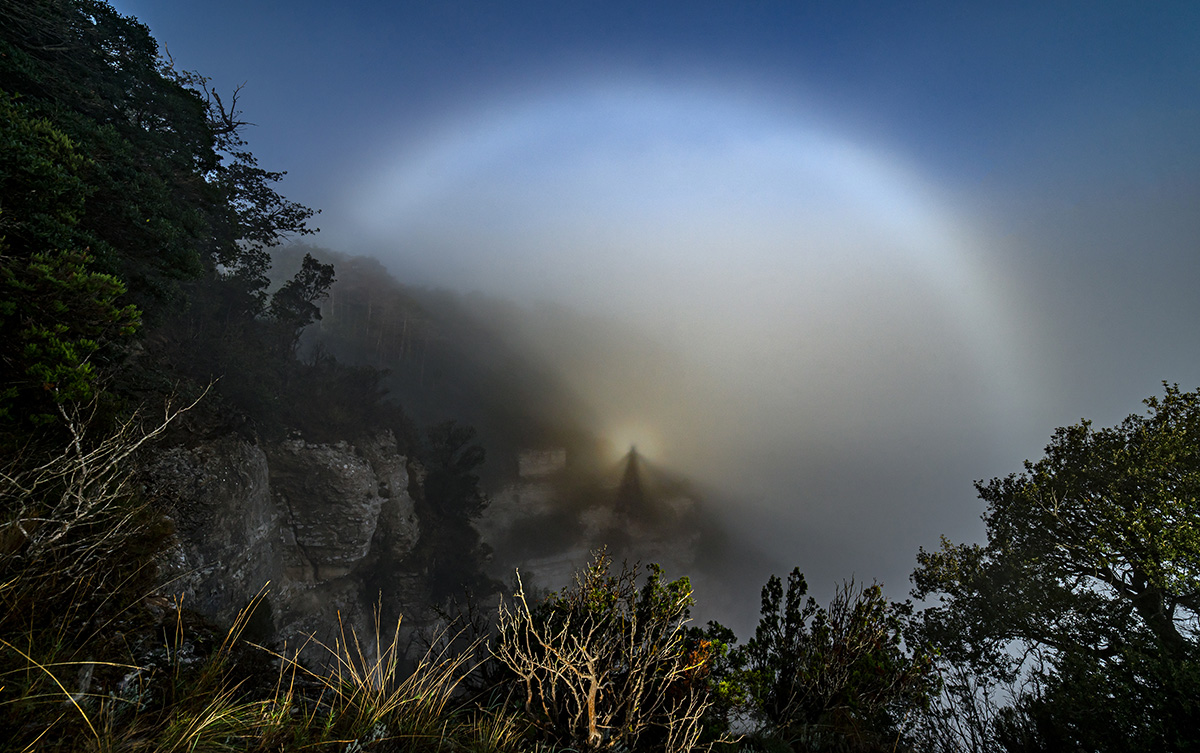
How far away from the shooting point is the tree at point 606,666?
3781 mm

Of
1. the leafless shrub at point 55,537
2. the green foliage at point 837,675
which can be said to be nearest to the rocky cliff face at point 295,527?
the leafless shrub at point 55,537

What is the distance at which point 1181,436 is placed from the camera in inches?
344

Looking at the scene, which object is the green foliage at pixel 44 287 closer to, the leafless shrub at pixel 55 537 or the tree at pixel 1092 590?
the leafless shrub at pixel 55 537

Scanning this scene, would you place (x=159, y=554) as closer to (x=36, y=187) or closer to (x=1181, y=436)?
(x=36, y=187)

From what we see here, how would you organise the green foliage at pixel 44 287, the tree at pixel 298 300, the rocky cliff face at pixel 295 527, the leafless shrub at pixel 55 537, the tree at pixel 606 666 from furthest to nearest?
the tree at pixel 298 300 → the rocky cliff face at pixel 295 527 → the green foliage at pixel 44 287 → the tree at pixel 606 666 → the leafless shrub at pixel 55 537

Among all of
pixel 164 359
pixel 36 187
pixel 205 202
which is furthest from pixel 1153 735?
pixel 205 202

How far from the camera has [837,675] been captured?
20.4 feet

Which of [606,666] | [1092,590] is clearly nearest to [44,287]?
[606,666]

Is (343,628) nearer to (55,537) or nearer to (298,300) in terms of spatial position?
(55,537)

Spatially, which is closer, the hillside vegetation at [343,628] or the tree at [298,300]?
the hillside vegetation at [343,628]

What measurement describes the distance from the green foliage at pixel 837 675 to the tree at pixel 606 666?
2123mm

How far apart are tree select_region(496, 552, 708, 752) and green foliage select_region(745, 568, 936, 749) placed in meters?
2.12

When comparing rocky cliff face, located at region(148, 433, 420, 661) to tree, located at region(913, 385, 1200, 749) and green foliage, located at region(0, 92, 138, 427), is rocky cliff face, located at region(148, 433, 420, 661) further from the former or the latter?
tree, located at region(913, 385, 1200, 749)

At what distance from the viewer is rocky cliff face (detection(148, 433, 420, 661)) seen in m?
13.7
